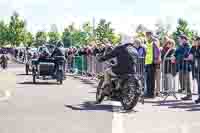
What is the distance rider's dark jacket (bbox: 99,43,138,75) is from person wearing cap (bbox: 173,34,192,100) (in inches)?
106

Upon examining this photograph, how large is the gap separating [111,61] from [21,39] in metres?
93.3

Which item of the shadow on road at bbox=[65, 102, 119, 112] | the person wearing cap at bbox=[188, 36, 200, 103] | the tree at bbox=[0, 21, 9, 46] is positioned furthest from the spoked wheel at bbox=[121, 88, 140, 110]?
the tree at bbox=[0, 21, 9, 46]

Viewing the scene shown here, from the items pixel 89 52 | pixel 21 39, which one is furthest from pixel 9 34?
pixel 89 52

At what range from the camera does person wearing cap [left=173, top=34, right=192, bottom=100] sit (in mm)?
16828

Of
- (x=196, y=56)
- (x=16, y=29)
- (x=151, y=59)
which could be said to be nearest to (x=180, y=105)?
(x=196, y=56)

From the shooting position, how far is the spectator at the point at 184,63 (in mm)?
16828

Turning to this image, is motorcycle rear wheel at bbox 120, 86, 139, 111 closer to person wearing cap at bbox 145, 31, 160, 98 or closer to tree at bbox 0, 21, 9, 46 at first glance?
person wearing cap at bbox 145, 31, 160, 98

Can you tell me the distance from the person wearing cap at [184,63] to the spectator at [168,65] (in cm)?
19

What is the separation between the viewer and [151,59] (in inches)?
697

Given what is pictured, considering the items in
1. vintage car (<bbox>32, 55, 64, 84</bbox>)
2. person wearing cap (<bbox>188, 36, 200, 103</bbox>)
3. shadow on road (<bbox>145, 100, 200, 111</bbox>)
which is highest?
person wearing cap (<bbox>188, 36, 200, 103</bbox>)

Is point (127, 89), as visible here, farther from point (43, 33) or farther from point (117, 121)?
point (43, 33)

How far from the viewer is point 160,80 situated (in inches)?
721

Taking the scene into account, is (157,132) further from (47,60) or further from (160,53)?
(47,60)

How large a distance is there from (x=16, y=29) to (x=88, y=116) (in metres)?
97.2
